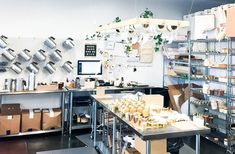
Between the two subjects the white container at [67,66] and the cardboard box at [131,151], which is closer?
the cardboard box at [131,151]

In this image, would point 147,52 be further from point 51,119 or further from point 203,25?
point 51,119

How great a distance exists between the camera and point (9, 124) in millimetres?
4695

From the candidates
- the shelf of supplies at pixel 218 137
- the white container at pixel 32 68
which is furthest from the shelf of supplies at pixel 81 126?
the shelf of supplies at pixel 218 137

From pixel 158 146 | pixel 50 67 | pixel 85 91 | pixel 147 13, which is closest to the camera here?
pixel 158 146

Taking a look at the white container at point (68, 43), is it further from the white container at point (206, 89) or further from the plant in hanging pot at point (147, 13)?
the white container at point (206, 89)

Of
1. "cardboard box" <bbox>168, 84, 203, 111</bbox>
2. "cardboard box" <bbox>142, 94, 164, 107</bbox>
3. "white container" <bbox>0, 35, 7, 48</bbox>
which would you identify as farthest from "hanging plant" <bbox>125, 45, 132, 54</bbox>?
"white container" <bbox>0, 35, 7, 48</bbox>

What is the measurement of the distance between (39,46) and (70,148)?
2073 mm

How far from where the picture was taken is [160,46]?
6.18 metres

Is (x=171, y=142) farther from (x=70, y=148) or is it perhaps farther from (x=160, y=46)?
(x=160, y=46)

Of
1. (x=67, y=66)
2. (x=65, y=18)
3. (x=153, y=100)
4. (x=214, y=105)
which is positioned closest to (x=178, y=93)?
(x=214, y=105)

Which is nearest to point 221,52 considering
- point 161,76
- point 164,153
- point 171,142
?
point 161,76

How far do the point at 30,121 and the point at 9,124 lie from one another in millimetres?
362

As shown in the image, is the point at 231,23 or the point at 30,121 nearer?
the point at 231,23

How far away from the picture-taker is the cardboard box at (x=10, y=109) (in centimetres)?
473
